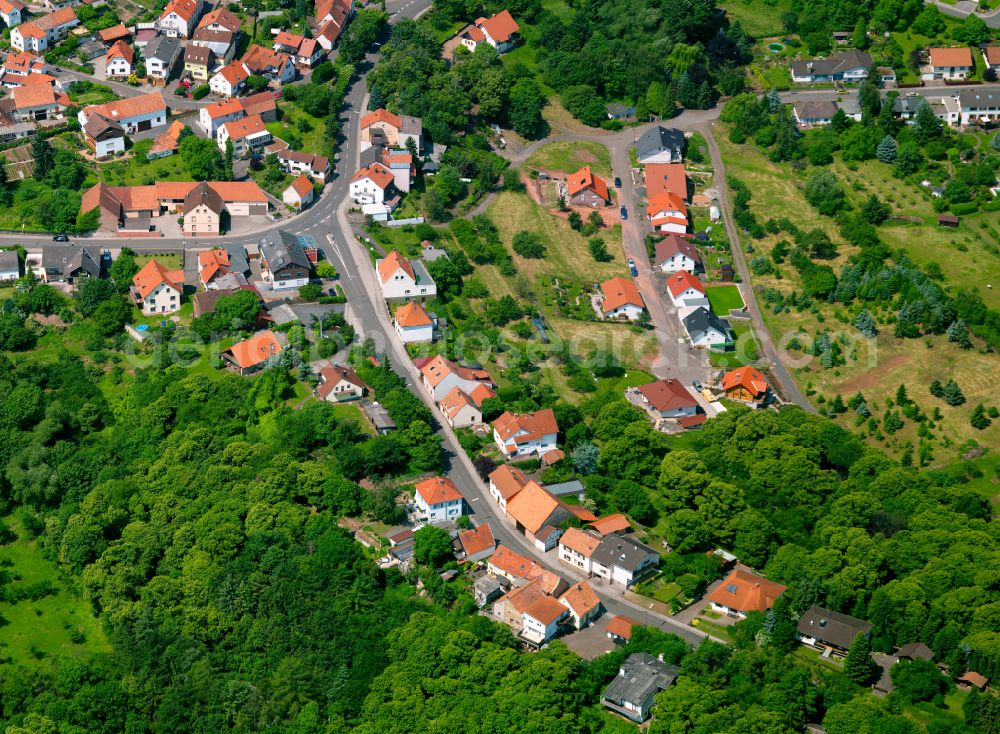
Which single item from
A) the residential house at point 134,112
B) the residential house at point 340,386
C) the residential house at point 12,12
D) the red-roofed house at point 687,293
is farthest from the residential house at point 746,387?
the residential house at point 12,12

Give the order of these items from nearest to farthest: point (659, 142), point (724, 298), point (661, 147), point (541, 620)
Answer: point (541, 620) < point (724, 298) < point (661, 147) < point (659, 142)

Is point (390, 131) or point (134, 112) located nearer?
point (390, 131)

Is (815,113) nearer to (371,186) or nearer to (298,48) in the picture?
(371,186)

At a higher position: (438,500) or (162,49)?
(162,49)

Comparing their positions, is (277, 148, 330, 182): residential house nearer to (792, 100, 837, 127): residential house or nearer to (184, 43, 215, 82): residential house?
(184, 43, 215, 82): residential house

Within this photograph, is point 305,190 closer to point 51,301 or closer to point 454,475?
point 51,301

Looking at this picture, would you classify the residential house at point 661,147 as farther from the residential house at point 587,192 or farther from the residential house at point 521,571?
the residential house at point 521,571

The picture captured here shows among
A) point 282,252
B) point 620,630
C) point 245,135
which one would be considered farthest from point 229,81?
point 620,630
